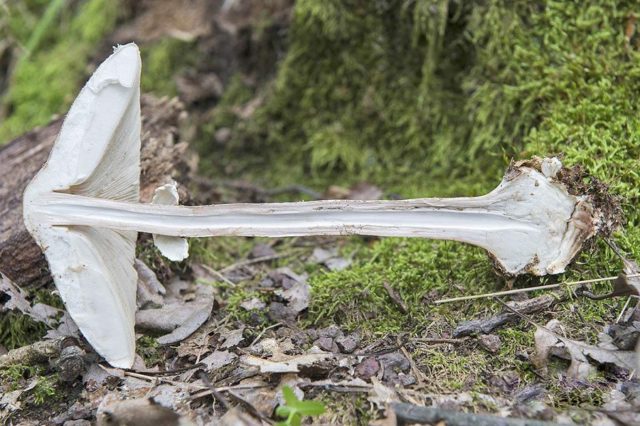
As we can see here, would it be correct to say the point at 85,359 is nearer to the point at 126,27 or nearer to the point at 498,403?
the point at 498,403

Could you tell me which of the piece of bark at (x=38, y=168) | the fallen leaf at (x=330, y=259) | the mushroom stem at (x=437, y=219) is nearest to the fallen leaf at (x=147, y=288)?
the piece of bark at (x=38, y=168)

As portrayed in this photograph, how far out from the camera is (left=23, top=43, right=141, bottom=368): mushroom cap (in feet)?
8.29

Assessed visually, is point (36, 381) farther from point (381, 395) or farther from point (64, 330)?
point (381, 395)

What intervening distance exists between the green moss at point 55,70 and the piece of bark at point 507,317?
374 cm

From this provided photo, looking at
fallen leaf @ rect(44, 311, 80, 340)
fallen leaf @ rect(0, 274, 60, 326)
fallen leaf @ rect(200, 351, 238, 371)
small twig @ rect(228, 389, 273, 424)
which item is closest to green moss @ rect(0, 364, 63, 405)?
fallen leaf @ rect(44, 311, 80, 340)

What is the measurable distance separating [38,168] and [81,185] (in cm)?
83

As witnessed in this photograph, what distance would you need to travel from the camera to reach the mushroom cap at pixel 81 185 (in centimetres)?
253

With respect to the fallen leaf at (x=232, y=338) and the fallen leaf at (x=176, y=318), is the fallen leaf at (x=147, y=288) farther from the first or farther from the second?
the fallen leaf at (x=232, y=338)

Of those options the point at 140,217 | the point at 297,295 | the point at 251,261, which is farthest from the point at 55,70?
the point at 297,295

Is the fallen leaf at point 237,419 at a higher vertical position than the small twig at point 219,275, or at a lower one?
higher

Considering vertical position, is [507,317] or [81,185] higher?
[81,185]

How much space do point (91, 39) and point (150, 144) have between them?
2382 millimetres

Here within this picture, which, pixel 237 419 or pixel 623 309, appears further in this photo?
pixel 623 309

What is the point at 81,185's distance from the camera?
269 cm
